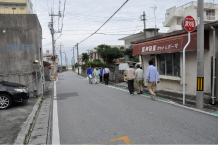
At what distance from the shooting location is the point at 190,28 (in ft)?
26.2

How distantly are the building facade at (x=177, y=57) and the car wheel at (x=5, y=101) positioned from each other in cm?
807

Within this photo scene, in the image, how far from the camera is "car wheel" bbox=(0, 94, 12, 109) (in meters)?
7.76

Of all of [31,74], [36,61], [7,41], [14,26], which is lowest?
[31,74]

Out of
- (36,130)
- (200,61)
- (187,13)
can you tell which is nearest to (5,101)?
(36,130)

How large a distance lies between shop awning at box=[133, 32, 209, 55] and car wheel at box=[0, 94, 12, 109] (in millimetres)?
8075

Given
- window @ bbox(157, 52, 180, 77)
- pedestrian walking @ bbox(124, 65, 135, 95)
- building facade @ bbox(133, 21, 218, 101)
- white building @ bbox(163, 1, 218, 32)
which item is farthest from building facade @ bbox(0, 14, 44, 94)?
white building @ bbox(163, 1, 218, 32)

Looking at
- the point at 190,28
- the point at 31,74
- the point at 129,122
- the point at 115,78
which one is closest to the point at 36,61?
the point at 31,74

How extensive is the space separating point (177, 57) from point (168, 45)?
3.19 feet

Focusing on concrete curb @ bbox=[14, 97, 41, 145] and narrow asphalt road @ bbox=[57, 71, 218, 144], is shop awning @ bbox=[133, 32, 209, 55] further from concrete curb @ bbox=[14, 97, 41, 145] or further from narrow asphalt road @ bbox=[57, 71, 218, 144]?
concrete curb @ bbox=[14, 97, 41, 145]

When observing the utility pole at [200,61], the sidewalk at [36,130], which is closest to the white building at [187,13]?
the utility pole at [200,61]

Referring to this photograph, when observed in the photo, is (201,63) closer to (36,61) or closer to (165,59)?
(165,59)

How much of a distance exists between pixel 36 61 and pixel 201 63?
8325 mm

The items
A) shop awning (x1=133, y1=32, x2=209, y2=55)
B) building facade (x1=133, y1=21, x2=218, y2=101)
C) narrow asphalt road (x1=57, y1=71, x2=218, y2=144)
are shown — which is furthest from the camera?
shop awning (x1=133, y1=32, x2=209, y2=55)

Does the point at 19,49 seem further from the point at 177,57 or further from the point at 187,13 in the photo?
the point at 187,13
